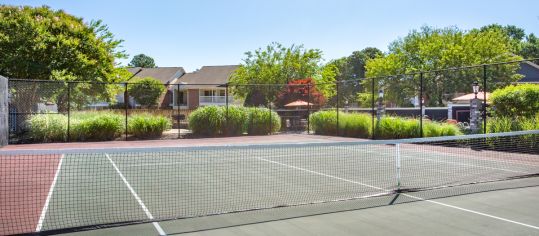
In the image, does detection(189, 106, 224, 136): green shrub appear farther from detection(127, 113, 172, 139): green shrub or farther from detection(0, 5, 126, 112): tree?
detection(0, 5, 126, 112): tree

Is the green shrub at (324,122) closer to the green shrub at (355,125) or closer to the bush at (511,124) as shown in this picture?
the green shrub at (355,125)

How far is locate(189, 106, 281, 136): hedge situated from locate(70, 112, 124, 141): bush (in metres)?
4.19

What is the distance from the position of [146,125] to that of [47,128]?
15.7 feet

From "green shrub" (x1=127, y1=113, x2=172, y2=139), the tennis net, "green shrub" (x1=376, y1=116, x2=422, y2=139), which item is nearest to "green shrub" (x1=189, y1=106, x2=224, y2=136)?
→ "green shrub" (x1=127, y1=113, x2=172, y2=139)

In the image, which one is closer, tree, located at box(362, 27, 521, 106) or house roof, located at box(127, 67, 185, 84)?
tree, located at box(362, 27, 521, 106)

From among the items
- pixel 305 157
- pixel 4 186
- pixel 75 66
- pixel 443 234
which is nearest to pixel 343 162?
pixel 305 157

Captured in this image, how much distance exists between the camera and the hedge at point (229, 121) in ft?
82.4

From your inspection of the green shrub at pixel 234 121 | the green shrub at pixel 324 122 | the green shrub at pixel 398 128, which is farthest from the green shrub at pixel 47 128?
the green shrub at pixel 398 128

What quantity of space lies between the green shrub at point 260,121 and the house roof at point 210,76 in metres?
31.1

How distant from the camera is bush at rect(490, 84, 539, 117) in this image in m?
17.2

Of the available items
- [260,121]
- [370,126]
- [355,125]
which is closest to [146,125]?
[260,121]

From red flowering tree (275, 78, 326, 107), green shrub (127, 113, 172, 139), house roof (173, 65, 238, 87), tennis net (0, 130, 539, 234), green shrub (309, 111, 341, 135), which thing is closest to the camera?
tennis net (0, 130, 539, 234)

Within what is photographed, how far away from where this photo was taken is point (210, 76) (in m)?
59.5

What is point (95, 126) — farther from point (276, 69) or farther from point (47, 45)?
point (276, 69)
